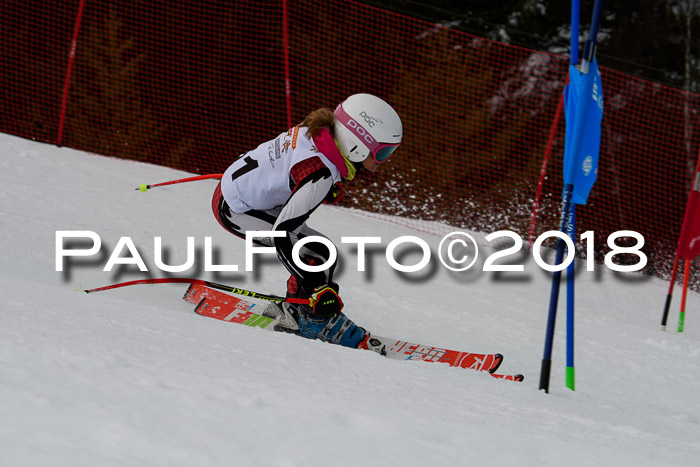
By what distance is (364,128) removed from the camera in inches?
132

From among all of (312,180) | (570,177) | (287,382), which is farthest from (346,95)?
(287,382)

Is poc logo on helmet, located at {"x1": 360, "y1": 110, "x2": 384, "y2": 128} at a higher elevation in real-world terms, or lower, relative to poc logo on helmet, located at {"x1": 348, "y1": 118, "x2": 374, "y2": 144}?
higher

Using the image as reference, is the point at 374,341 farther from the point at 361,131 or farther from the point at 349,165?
the point at 361,131

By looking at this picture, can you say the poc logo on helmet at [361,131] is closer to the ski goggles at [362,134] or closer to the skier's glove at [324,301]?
the ski goggles at [362,134]

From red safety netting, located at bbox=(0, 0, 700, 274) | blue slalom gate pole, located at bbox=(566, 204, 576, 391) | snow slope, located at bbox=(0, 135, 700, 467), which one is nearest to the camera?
snow slope, located at bbox=(0, 135, 700, 467)

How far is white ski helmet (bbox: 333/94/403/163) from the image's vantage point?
132 inches

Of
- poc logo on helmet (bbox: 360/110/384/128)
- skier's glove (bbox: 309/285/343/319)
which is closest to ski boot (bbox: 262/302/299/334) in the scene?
skier's glove (bbox: 309/285/343/319)

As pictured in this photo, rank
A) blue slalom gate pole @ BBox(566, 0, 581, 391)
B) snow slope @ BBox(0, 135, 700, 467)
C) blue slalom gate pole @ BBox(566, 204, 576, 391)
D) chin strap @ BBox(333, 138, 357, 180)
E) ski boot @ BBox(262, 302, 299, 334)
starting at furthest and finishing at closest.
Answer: ski boot @ BBox(262, 302, 299, 334) → chin strap @ BBox(333, 138, 357, 180) → blue slalom gate pole @ BBox(566, 204, 576, 391) → blue slalom gate pole @ BBox(566, 0, 581, 391) → snow slope @ BBox(0, 135, 700, 467)

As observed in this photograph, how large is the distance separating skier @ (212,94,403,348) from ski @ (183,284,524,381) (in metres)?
0.14

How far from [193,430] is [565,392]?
1709 mm

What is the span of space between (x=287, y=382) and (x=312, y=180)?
1.28 meters

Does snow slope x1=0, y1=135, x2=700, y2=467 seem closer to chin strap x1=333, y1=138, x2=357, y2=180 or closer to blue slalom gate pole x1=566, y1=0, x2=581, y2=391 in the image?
blue slalom gate pole x1=566, y1=0, x2=581, y2=391

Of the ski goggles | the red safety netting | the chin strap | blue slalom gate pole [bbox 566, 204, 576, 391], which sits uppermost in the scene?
the ski goggles

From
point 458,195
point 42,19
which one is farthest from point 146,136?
point 458,195
